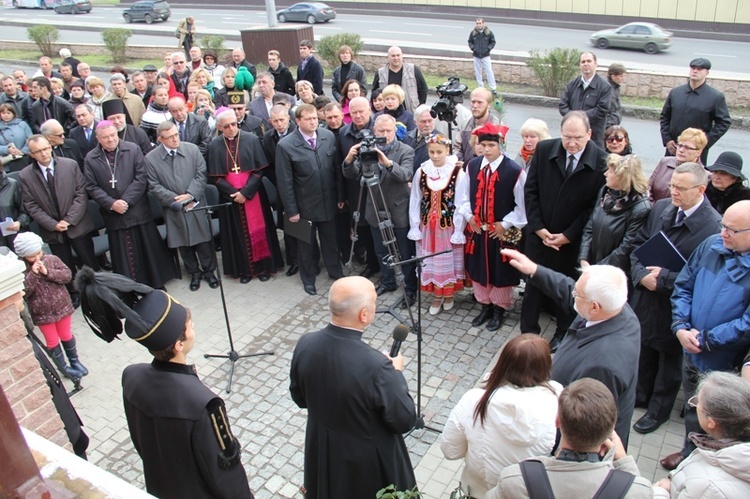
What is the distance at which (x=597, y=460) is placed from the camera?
8.46 feet

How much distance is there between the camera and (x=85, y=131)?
320 inches

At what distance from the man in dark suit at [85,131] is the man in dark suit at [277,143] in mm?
2327

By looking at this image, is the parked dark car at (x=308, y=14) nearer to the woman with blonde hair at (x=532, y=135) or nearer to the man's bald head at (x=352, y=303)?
the woman with blonde hair at (x=532, y=135)

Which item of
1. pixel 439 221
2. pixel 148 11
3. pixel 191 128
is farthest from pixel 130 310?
pixel 148 11

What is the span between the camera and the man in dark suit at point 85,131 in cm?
798

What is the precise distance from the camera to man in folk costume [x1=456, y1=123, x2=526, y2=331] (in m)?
5.87

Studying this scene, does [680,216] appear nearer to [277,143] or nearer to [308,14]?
[277,143]

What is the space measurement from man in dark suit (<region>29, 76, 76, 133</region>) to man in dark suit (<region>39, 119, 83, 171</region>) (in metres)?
2.25

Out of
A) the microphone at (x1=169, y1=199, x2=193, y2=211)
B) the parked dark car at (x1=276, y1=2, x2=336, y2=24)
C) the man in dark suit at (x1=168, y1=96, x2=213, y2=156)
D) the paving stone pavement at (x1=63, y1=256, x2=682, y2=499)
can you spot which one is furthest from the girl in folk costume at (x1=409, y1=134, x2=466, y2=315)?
the parked dark car at (x1=276, y1=2, x2=336, y2=24)

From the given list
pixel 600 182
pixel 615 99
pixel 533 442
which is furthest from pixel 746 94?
pixel 533 442

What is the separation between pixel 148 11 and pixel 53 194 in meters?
29.2

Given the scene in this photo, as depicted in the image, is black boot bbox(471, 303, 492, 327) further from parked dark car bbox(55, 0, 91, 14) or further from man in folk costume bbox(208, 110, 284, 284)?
parked dark car bbox(55, 0, 91, 14)

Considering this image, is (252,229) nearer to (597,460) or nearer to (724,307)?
(724,307)

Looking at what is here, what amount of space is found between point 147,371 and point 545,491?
6.27 ft
